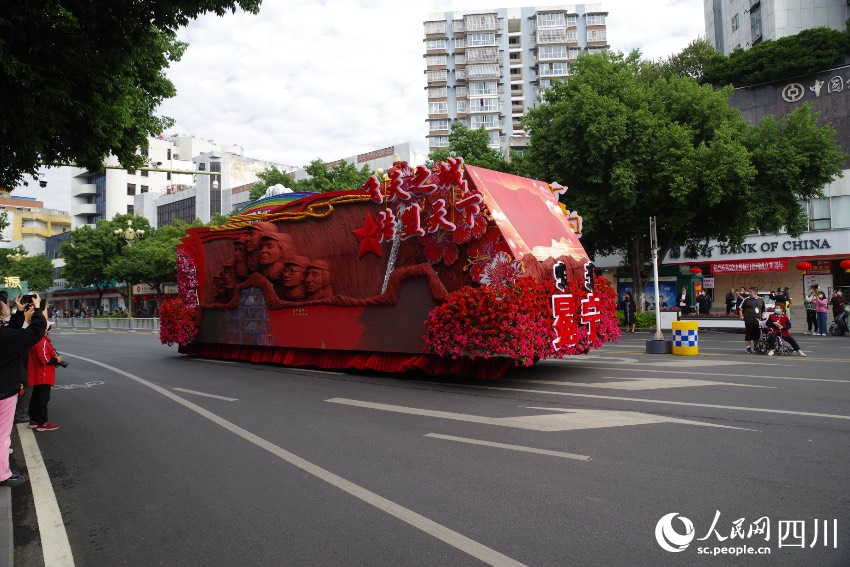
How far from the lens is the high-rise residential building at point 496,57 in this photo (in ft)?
256

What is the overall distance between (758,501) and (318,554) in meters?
3.19

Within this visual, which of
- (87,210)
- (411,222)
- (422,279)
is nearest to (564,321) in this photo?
(422,279)

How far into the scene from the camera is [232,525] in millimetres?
4379

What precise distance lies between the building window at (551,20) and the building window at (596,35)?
3736 millimetres

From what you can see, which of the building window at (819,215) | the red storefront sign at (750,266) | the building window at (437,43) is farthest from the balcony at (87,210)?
the building window at (819,215)

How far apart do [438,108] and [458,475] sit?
257 ft

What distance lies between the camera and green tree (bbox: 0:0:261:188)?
6.50m

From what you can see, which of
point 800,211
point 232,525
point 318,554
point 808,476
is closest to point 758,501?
point 808,476

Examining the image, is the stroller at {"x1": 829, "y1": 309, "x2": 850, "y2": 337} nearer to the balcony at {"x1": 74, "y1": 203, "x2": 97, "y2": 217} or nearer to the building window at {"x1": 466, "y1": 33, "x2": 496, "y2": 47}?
the building window at {"x1": 466, "y1": 33, "x2": 496, "y2": 47}

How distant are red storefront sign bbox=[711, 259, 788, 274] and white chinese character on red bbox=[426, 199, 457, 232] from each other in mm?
30871

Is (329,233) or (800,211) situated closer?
(329,233)

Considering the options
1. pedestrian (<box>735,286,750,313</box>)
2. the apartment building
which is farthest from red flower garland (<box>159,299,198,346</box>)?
the apartment building

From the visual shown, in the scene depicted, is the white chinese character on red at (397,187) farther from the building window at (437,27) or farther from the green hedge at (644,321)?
the building window at (437,27)

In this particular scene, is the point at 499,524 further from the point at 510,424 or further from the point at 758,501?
the point at 510,424
